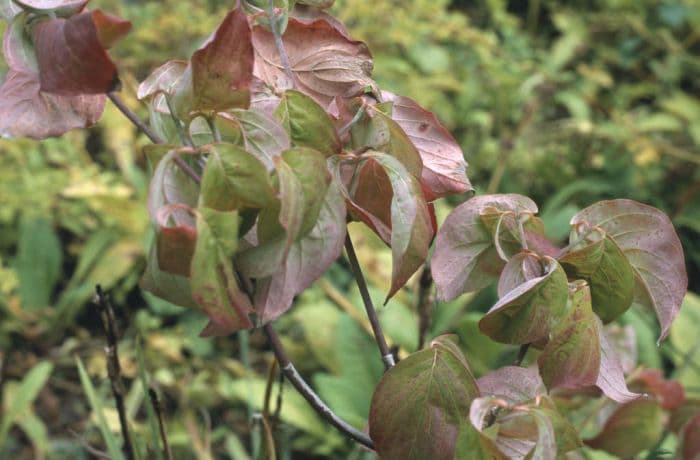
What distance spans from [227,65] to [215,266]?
0.11 m

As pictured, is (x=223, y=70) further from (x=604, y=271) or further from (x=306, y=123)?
(x=604, y=271)

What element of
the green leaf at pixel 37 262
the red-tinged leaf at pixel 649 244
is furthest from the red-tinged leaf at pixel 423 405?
the green leaf at pixel 37 262

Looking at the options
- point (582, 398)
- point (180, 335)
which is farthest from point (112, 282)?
point (582, 398)

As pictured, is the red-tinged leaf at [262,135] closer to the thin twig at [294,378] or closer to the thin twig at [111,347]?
the thin twig at [294,378]

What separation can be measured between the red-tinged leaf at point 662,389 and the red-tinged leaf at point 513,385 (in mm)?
438

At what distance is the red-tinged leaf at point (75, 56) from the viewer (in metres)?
0.40

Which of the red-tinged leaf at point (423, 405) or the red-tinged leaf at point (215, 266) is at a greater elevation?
the red-tinged leaf at point (215, 266)

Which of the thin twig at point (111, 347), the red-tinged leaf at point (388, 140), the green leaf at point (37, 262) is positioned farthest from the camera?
the green leaf at point (37, 262)

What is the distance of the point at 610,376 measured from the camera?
0.51m

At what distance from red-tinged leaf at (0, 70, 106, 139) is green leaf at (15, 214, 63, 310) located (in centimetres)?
136

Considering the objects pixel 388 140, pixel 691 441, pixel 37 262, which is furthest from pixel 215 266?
pixel 37 262

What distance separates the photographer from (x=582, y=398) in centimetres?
93

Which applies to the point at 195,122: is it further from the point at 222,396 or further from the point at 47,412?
the point at 47,412

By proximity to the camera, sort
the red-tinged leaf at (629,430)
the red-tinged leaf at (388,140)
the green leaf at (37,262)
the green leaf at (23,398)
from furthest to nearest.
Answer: the green leaf at (37,262) → the green leaf at (23,398) → the red-tinged leaf at (629,430) → the red-tinged leaf at (388,140)
